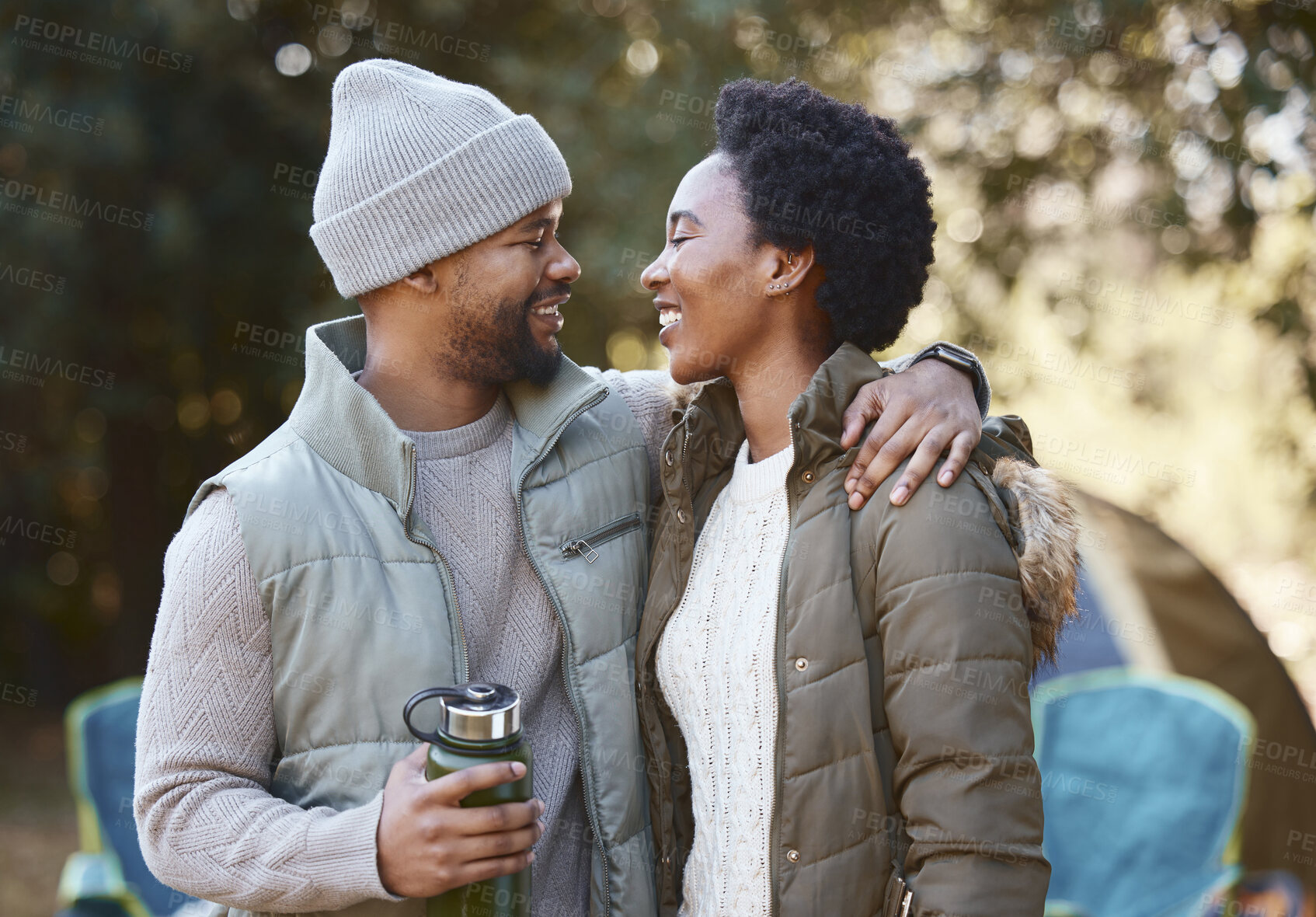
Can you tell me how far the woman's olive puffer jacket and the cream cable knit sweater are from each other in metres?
0.53

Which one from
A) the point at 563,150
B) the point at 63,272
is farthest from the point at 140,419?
the point at 563,150

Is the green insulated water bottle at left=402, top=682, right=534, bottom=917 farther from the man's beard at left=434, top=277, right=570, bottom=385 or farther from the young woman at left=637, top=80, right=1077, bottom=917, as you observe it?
the man's beard at left=434, top=277, right=570, bottom=385

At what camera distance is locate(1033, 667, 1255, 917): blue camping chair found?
4062 millimetres

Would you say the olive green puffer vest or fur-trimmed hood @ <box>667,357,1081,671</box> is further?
the olive green puffer vest

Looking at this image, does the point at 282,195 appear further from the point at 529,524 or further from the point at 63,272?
the point at 529,524

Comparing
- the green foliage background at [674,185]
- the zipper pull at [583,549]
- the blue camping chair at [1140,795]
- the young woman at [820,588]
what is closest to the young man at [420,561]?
the zipper pull at [583,549]

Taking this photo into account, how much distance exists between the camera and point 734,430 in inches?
89.8

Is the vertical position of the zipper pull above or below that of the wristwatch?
below

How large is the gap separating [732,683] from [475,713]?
1.77ft

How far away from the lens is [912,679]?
68.1 inches

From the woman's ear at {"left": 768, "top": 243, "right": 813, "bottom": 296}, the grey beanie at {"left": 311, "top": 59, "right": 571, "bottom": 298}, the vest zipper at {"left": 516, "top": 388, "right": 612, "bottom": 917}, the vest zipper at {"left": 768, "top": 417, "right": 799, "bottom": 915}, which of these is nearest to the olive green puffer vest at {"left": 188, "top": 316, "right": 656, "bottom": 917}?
the vest zipper at {"left": 516, "top": 388, "right": 612, "bottom": 917}

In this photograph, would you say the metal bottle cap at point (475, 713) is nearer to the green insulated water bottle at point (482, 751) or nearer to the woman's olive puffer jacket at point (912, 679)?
the green insulated water bottle at point (482, 751)

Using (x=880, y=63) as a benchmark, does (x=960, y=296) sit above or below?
below

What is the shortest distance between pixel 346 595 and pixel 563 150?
149 inches
